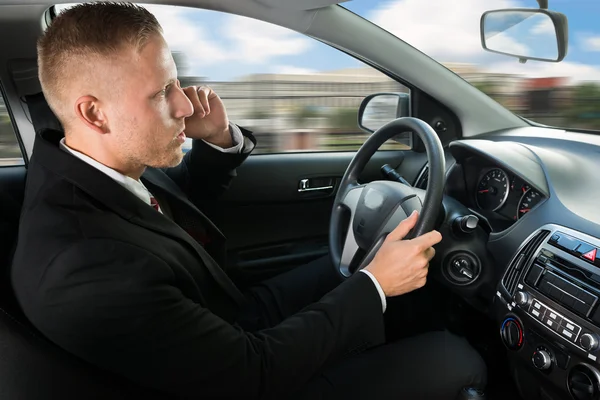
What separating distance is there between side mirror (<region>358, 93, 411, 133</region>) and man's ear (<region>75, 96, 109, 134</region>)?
4.52 feet

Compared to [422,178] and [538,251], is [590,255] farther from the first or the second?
[422,178]

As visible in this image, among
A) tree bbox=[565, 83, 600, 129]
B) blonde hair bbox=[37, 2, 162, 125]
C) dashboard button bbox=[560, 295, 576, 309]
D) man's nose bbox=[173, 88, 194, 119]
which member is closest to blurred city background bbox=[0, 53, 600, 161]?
tree bbox=[565, 83, 600, 129]

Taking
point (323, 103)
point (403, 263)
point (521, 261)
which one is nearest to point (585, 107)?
point (323, 103)

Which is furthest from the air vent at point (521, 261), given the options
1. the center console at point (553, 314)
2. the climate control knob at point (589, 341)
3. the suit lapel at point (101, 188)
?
the suit lapel at point (101, 188)

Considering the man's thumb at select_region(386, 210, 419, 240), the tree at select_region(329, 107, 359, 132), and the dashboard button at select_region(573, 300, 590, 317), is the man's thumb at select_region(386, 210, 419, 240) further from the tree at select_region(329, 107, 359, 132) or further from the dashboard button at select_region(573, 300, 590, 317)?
the tree at select_region(329, 107, 359, 132)

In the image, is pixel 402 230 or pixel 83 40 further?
pixel 402 230

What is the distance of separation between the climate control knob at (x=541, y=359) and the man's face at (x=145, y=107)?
3.38 feet

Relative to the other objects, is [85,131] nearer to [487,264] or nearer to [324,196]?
[487,264]

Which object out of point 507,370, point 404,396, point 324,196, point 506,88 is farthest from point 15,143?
point 506,88

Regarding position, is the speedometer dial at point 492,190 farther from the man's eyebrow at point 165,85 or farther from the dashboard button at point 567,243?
the man's eyebrow at point 165,85

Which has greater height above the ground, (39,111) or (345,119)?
(39,111)

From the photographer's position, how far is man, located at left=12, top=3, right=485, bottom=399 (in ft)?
2.96

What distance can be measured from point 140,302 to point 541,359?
99 centimetres

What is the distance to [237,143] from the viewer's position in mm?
1808
